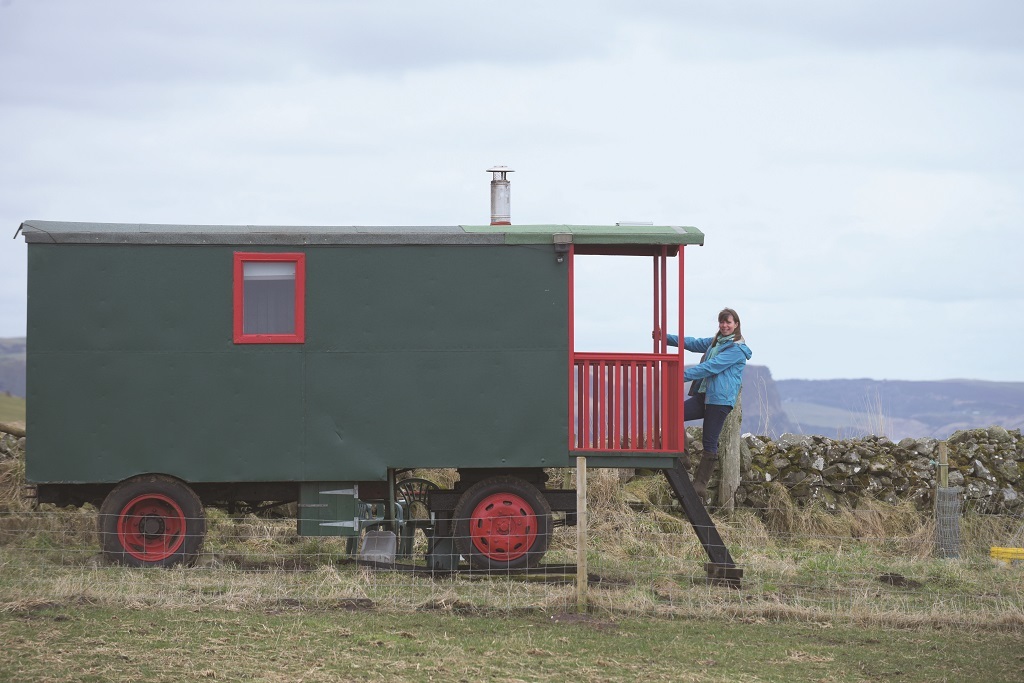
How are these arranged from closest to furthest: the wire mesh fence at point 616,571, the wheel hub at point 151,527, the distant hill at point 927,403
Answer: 1. the wire mesh fence at point 616,571
2. the wheel hub at point 151,527
3. the distant hill at point 927,403

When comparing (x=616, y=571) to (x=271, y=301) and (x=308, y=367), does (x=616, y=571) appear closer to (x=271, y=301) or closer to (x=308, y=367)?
(x=308, y=367)

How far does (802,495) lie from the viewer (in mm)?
14000

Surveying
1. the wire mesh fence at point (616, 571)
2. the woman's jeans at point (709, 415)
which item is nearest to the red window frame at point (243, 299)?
the wire mesh fence at point (616, 571)

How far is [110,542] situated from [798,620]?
604 cm

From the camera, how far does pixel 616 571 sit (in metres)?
10.8

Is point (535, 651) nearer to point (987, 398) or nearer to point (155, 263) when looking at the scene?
point (155, 263)

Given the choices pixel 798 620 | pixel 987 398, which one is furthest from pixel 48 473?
pixel 987 398

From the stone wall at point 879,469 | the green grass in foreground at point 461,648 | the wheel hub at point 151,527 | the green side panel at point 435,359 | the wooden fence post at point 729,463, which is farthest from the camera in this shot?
the stone wall at point 879,469

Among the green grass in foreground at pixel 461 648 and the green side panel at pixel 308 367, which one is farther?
the green side panel at pixel 308 367

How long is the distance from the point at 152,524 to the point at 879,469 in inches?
327

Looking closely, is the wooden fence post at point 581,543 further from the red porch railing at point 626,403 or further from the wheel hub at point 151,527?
the wheel hub at point 151,527

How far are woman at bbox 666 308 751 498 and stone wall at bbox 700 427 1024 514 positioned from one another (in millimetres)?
2852

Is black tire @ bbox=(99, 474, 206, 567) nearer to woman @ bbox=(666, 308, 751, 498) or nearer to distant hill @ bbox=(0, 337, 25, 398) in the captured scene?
woman @ bbox=(666, 308, 751, 498)

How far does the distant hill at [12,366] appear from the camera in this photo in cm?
13612
